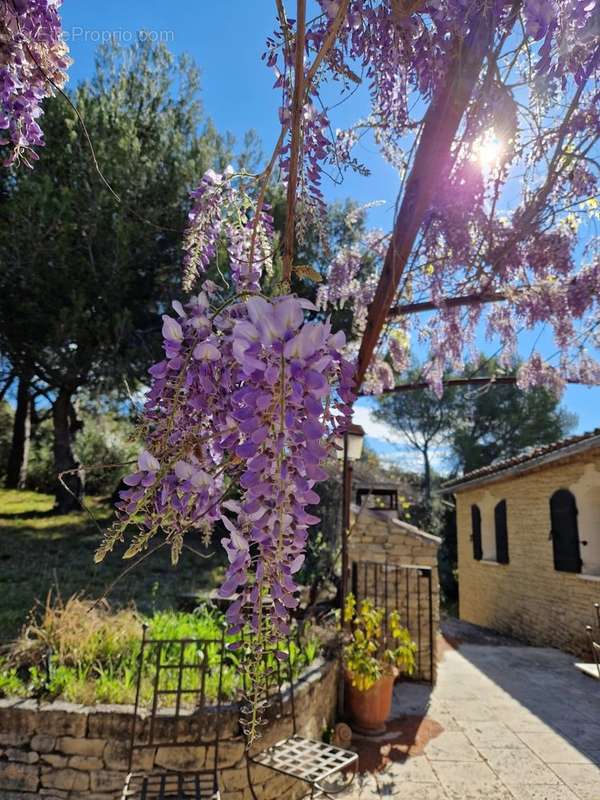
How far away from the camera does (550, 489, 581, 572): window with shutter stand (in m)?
7.29

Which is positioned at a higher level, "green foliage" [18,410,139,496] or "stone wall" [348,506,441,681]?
"green foliage" [18,410,139,496]

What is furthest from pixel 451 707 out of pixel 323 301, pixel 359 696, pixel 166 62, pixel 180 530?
pixel 166 62

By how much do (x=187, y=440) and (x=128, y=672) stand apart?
8.84 feet

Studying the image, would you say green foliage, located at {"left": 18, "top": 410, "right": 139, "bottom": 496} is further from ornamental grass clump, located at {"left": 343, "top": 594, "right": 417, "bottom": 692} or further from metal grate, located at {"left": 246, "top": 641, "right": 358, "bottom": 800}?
metal grate, located at {"left": 246, "top": 641, "right": 358, "bottom": 800}

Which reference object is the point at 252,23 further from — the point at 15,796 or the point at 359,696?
the point at 359,696

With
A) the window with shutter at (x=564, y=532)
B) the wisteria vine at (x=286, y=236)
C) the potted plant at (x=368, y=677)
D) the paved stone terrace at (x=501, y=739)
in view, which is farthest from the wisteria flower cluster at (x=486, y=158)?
the paved stone terrace at (x=501, y=739)

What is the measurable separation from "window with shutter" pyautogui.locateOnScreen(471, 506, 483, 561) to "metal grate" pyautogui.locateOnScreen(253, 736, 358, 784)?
8784 mm

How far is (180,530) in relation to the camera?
39.2 inches

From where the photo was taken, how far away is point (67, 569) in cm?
707

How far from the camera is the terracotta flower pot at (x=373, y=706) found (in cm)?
391

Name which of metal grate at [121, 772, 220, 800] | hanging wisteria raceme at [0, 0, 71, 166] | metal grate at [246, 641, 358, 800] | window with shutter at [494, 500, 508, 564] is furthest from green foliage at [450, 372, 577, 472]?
hanging wisteria raceme at [0, 0, 71, 166]

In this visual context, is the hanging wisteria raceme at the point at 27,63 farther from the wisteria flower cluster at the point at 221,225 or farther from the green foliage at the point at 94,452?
the green foliage at the point at 94,452

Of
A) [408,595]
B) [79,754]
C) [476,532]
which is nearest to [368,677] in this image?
[408,595]

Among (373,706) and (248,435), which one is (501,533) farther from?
(248,435)
